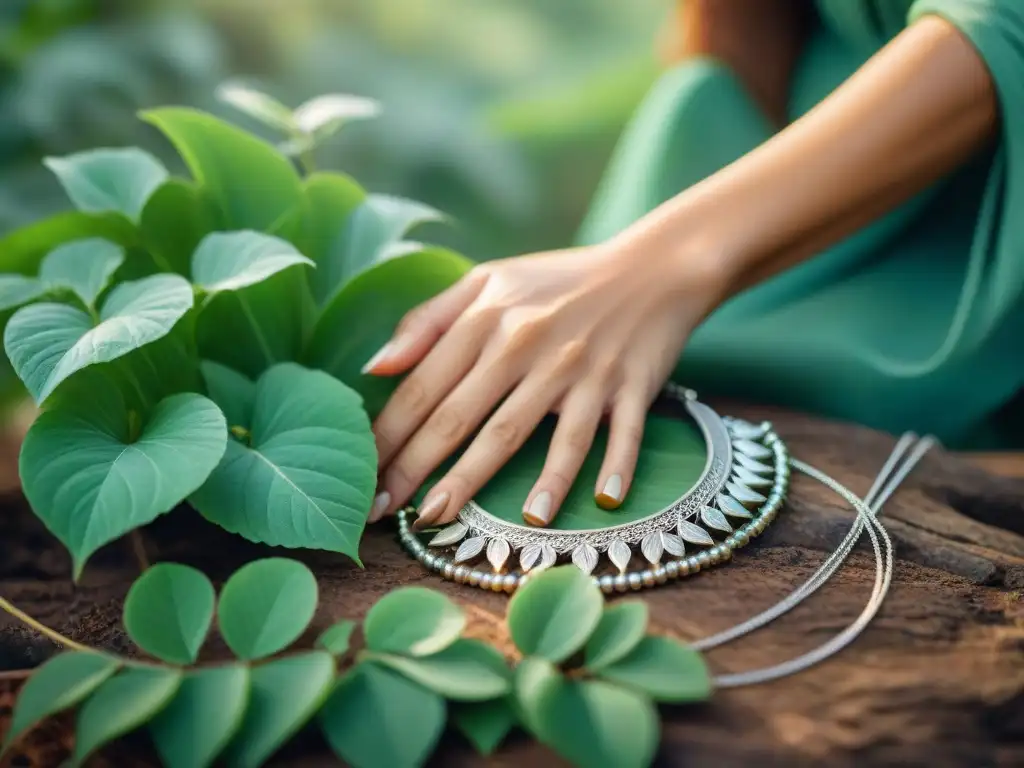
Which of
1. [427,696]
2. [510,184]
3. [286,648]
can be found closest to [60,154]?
[510,184]

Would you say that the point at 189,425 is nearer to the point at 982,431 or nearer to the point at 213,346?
the point at 213,346

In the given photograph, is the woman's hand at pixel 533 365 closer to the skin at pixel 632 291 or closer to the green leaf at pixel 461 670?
the skin at pixel 632 291

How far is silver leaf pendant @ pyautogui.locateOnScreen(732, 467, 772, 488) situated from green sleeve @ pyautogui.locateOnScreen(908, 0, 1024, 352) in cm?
32

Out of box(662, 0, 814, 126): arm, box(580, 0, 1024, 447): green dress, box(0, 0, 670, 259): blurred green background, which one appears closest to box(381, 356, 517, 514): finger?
box(580, 0, 1024, 447): green dress

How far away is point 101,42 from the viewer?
5.71 feet

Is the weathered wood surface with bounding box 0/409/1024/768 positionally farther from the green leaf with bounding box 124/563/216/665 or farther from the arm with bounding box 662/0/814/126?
the arm with bounding box 662/0/814/126

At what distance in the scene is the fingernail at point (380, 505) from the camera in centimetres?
79

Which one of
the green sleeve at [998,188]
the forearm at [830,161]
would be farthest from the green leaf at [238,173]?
the green sleeve at [998,188]

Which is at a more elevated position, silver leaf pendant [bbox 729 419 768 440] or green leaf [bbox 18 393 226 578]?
green leaf [bbox 18 393 226 578]

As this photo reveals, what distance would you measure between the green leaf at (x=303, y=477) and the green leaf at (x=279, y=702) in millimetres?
98

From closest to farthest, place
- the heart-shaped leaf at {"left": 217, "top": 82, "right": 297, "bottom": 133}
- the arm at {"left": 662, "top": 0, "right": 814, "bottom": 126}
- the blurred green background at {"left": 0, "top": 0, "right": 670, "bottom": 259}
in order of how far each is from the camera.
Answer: the heart-shaped leaf at {"left": 217, "top": 82, "right": 297, "bottom": 133}
the arm at {"left": 662, "top": 0, "right": 814, "bottom": 126}
the blurred green background at {"left": 0, "top": 0, "right": 670, "bottom": 259}

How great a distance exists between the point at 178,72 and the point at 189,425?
1.35 meters

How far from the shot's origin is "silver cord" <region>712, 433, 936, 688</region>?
2.09 feet

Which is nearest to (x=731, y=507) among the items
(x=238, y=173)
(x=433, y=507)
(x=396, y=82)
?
(x=433, y=507)
